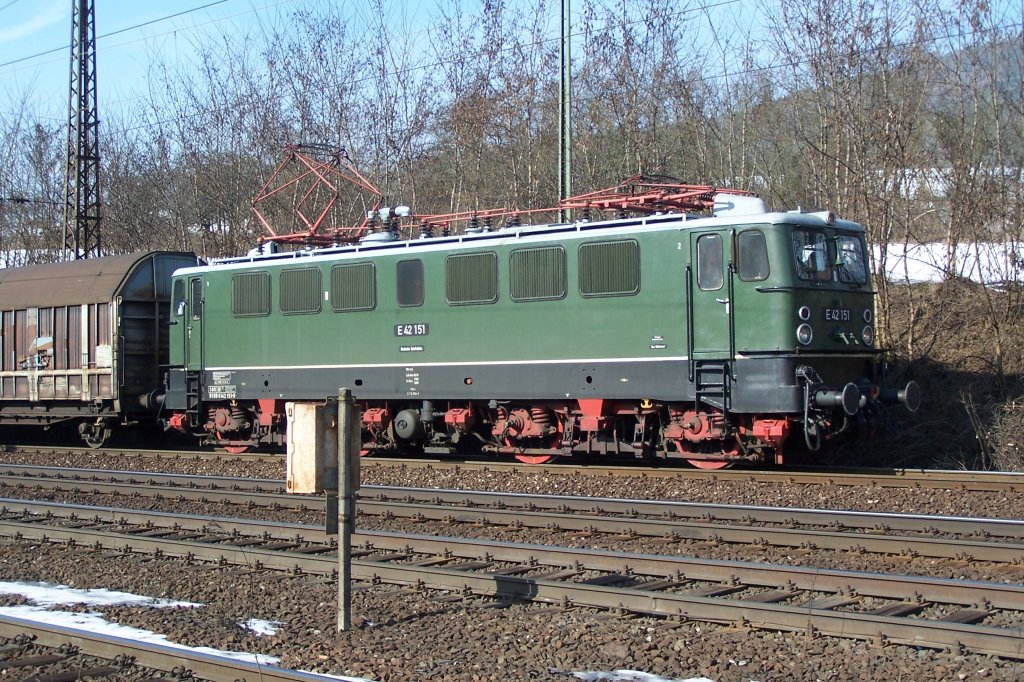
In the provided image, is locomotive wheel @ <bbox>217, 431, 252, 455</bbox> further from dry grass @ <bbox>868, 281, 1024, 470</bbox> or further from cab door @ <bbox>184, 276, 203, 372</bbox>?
dry grass @ <bbox>868, 281, 1024, 470</bbox>

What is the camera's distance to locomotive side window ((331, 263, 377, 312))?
16922mm

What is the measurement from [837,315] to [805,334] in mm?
825

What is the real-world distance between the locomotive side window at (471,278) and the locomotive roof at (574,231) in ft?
0.67

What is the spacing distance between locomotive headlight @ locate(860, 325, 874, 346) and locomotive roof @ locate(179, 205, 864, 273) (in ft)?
4.43

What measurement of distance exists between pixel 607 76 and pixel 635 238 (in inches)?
441

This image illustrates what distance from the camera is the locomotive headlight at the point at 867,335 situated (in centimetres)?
1424

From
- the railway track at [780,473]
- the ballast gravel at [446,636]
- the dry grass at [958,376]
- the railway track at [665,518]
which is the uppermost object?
the dry grass at [958,376]

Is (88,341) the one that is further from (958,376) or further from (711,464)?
(958,376)

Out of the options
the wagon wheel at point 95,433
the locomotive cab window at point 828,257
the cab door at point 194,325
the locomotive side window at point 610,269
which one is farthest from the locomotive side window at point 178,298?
the locomotive cab window at point 828,257

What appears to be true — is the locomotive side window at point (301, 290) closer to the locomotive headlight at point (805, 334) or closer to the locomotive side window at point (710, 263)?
the locomotive side window at point (710, 263)

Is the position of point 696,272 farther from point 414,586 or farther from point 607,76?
point 607,76

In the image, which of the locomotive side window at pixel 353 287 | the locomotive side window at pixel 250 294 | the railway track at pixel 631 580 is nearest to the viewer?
the railway track at pixel 631 580

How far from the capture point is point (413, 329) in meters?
16.5

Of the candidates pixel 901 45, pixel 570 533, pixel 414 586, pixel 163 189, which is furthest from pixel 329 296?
pixel 163 189
